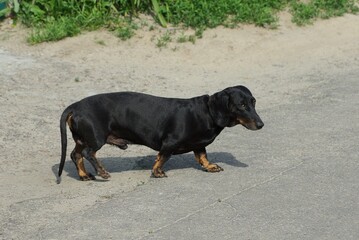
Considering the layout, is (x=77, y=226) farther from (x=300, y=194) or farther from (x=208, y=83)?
(x=208, y=83)

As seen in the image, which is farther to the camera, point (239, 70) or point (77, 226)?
point (239, 70)

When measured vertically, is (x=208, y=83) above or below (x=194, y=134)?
below

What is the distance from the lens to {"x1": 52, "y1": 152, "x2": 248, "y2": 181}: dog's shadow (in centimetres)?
810

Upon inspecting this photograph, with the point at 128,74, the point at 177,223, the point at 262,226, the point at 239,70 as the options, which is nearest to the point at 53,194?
the point at 177,223

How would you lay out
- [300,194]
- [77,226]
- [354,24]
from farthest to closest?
1. [354,24]
2. [300,194]
3. [77,226]

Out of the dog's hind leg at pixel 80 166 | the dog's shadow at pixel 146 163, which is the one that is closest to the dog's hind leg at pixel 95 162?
the dog's hind leg at pixel 80 166

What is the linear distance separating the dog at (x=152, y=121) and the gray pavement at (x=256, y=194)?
402 mm

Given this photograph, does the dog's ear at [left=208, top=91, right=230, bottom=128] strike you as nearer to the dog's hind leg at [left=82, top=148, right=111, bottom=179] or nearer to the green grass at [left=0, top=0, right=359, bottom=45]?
the dog's hind leg at [left=82, top=148, right=111, bottom=179]

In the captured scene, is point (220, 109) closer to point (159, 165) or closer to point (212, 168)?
point (212, 168)

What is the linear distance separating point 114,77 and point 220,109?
12.1 ft

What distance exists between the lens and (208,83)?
11.1 m

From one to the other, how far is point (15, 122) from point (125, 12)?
3.96 m

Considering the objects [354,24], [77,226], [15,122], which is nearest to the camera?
[77,226]

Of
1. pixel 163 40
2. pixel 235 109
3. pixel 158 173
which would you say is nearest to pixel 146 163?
pixel 158 173
